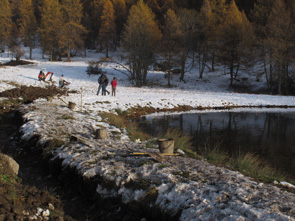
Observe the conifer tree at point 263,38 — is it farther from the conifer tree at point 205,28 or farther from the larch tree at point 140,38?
the larch tree at point 140,38

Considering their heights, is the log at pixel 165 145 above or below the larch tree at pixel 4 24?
below

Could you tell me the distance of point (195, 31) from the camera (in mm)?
42469

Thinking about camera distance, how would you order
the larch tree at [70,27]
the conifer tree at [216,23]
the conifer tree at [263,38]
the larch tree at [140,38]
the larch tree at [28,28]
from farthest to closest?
the larch tree at [28,28] → the larch tree at [70,27] → the conifer tree at [216,23] → the larch tree at [140,38] → the conifer tree at [263,38]

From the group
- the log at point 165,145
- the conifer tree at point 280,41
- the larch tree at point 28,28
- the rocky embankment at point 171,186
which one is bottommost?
the rocky embankment at point 171,186

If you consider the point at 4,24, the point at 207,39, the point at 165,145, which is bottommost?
the point at 165,145

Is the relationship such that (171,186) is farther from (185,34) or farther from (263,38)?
(263,38)

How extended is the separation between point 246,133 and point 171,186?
11074mm

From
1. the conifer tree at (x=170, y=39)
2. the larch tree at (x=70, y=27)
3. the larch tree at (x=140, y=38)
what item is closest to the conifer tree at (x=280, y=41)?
the conifer tree at (x=170, y=39)

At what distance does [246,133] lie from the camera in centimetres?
1471

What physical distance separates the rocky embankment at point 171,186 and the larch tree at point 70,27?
51.3 metres

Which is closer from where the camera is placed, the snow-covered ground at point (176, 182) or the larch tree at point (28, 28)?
the snow-covered ground at point (176, 182)

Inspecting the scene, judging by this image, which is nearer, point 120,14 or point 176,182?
point 176,182

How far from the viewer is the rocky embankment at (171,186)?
398 centimetres

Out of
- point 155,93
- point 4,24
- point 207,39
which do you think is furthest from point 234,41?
point 4,24
